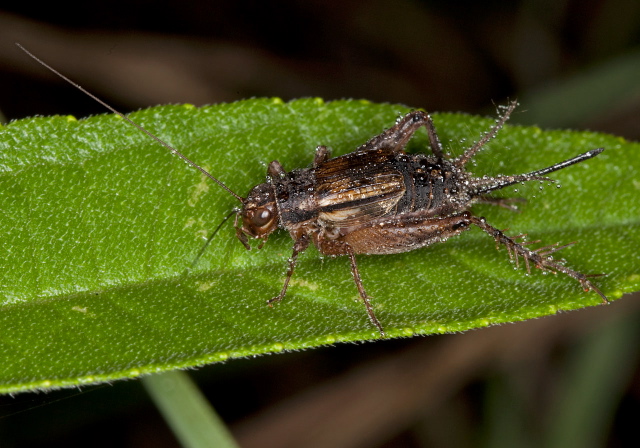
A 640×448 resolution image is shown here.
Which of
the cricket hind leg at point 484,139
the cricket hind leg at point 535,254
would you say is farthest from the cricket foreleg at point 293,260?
the cricket hind leg at point 484,139

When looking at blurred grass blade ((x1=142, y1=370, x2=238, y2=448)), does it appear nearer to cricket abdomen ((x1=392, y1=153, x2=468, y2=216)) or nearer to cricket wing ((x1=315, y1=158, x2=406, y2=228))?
cricket wing ((x1=315, y1=158, x2=406, y2=228))

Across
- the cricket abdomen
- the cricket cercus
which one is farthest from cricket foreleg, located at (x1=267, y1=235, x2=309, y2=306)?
the cricket abdomen

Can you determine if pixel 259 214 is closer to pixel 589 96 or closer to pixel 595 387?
pixel 595 387

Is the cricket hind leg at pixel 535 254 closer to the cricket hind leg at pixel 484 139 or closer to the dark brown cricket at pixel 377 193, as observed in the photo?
the dark brown cricket at pixel 377 193

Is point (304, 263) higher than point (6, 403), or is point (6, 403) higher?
point (6, 403)

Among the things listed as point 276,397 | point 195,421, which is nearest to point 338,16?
point 276,397

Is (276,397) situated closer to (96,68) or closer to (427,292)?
(427,292)
